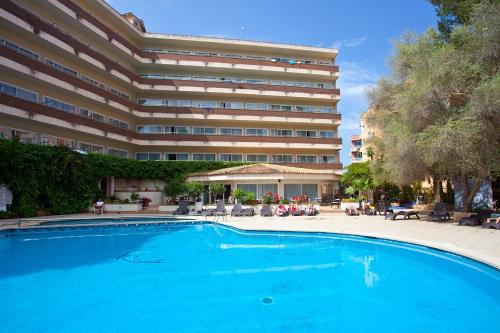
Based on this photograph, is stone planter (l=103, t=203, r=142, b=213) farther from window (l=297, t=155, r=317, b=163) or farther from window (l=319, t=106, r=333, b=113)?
window (l=319, t=106, r=333, b=113)

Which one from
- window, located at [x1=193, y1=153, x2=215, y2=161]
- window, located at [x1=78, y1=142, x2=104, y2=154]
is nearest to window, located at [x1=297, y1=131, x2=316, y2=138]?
window, located at [x1=193, y1=153, x2=215, y2=161]

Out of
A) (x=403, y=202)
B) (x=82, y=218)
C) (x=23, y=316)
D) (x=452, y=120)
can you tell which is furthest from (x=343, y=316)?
(x=403, y=202)

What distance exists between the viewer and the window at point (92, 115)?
33.1 meters

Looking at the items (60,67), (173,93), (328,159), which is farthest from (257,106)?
(60,67)

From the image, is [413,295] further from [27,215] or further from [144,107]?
[144,107]

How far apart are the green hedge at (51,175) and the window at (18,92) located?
5629 mm

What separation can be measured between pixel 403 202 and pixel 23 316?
35.9 metres

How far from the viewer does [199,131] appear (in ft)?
137

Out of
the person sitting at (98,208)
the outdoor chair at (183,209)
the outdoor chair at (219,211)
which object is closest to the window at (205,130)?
the outdoor chair at (183,209)

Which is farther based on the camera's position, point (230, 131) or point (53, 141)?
point (230, 131)

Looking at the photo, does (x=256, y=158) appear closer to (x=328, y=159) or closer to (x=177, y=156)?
(x=328, y=159)

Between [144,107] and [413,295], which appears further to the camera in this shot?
[144,107]

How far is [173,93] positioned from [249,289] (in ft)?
121

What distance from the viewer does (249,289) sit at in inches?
319
